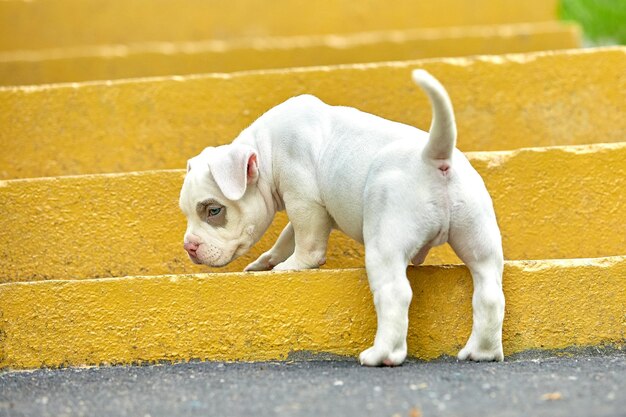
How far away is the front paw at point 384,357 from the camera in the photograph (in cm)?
291

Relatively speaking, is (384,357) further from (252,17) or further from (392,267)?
(252,17)

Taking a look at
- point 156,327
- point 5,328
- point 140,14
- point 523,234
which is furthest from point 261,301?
point 140,14

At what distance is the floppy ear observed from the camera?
3219mm

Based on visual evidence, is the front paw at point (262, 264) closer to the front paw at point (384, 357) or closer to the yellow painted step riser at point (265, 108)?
the front paw at point (384, 357)

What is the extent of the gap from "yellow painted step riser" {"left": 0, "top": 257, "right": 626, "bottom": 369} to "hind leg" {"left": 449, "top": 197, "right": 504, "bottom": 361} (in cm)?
12

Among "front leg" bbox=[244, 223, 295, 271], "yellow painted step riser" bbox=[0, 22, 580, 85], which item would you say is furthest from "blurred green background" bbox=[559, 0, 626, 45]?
"front leg" bbox=[244, 223, 295, 271]

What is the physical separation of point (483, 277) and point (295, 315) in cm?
58

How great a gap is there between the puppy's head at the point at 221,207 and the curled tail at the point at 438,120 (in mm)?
641

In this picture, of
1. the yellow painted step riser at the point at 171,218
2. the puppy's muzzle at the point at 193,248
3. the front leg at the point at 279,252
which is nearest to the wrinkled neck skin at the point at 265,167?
the front leg at the point at 279,252

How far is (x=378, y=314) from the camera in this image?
9.59ft

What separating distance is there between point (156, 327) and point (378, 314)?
72 cm

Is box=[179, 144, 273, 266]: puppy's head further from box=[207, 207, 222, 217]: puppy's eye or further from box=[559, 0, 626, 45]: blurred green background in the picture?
box=[559, 0, 626, 45]: blurred green background

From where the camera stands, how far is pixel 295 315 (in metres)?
3.17

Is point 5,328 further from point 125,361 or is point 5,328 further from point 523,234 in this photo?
point 523,234
